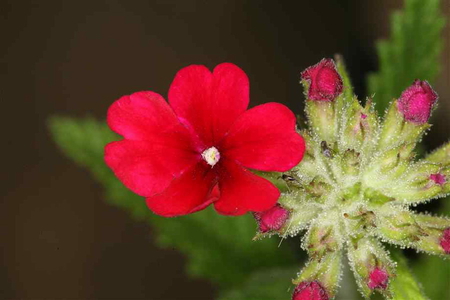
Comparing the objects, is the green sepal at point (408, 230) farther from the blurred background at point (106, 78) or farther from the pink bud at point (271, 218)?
the blurred background at point (106, 78)

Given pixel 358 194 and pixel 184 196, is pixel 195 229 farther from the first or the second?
pixel 184 196

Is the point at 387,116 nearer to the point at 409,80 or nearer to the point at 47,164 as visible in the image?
the point at 409,80

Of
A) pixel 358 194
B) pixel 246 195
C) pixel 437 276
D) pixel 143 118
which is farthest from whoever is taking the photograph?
pixel 437 276

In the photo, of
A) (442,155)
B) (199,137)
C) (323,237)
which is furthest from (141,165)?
(442,155)

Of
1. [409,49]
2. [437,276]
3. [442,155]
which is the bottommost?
[442,155]

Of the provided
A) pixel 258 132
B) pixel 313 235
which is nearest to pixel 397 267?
pixel 313 235

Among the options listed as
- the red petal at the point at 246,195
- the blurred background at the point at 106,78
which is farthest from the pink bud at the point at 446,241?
the blurred background at the point at 106,78

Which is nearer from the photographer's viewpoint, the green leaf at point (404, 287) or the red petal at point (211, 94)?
the red petal at point (211, 94)
